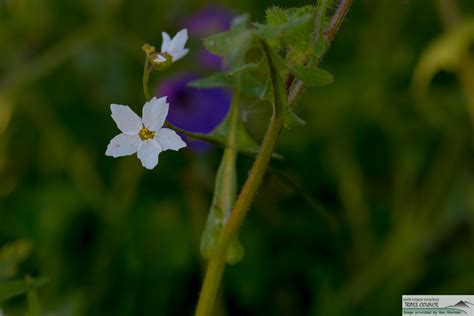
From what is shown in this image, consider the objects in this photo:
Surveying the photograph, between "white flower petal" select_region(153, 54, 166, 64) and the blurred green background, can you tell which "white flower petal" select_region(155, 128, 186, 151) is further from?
the blurred green background

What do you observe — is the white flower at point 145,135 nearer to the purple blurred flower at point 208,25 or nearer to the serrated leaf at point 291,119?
the serrated leaf at point 291,119

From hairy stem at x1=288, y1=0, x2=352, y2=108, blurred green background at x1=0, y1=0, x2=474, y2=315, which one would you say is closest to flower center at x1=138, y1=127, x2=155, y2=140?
hairy stem at x1=288, y1=0, x2=352, y2=108

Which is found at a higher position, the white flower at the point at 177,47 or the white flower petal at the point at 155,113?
the white flower at the point at 177,47

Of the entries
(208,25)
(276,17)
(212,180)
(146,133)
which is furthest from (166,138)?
(208,25)

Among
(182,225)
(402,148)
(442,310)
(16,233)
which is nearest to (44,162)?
(16,233)

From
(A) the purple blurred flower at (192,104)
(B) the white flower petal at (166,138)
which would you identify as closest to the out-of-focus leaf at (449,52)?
(A) the purple blurred flower at (192,104)

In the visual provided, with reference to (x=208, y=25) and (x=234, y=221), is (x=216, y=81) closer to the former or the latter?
(x=234, y=221)
